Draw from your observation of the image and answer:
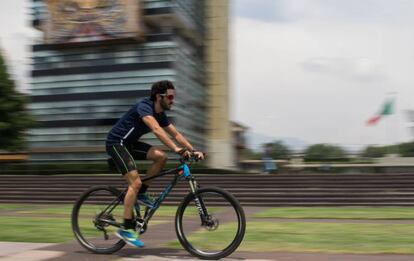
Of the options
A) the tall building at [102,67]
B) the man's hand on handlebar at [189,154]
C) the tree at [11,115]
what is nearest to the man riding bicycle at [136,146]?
the man's hand on handlebar at [189,154]

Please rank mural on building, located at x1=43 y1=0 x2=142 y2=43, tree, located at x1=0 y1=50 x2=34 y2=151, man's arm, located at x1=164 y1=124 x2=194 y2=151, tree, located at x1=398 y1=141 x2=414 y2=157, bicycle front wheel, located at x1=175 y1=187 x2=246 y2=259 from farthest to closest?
tree, located at x1=398 y1=141 x2=414 y2=157 → mural on building, located at x1=43 y1=0 x2=142 y2=43 → tree, located at x1=0 y1=50 x2=34 y2=151 → man's arm, located at x1=164 y1=124 x2=194 y2=151 → bicycle front wheel, located at x1=175 y1=187 x2=246 y2=259

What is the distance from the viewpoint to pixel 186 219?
5.30 metres

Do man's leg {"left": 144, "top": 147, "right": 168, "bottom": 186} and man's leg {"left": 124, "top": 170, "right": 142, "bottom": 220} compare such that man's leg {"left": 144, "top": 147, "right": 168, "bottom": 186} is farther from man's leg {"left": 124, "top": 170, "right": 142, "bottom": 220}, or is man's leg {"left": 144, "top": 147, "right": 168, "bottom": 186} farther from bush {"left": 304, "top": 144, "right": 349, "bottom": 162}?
bush {"left": 304, "top": 144, "right": 349, "bottom": 162}

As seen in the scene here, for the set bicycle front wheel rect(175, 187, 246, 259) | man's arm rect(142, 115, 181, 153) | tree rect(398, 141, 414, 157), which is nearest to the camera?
bicycle front wheel rect(175, 187, 246, 259)

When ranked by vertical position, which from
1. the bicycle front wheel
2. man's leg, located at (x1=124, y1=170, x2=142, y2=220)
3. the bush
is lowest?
the bush

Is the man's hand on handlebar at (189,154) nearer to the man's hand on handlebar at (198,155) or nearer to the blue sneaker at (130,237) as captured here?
the man's hand on handlebar at (198,155)

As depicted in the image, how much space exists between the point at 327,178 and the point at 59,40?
49.3 meters

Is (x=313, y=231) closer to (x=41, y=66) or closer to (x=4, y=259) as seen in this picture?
(x=4, y=259)

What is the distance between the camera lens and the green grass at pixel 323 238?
5.69m

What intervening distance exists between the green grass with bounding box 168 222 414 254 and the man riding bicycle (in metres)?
0.75

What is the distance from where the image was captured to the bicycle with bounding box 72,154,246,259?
506 centimetres

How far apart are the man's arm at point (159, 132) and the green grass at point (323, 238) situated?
935 mm

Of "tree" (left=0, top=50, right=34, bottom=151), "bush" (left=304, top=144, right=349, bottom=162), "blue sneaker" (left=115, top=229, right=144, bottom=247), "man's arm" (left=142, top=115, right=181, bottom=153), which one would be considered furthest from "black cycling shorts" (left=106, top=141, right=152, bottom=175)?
"bush" (left=304, top=144, right=349, bottom=162)

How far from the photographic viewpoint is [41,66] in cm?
6519
